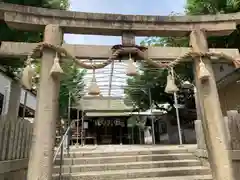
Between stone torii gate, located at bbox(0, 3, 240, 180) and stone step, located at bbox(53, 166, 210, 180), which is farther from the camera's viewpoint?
stone step, located at bbox(53, 166, 210, 180)

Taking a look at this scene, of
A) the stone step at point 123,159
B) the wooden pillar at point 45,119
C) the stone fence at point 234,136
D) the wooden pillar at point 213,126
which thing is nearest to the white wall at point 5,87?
the stone step at point 123,159

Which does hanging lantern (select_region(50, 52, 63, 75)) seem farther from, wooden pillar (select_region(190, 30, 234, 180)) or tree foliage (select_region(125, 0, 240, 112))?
tree foliage (select_region(125, 0, 240, 112))

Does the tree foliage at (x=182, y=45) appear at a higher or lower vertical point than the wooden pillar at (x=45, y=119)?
higher

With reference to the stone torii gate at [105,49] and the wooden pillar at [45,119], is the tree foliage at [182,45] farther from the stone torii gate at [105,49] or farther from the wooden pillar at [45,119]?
the wooden pillar at [45,119]

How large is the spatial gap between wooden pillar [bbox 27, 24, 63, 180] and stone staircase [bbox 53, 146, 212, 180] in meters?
1.79

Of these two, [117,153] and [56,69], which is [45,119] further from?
[117,153]

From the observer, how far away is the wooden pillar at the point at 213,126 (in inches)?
138

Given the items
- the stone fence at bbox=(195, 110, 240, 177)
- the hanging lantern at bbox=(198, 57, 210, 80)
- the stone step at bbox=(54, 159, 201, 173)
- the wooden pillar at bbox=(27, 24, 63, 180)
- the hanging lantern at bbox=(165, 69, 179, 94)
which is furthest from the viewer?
the stone step at bbox=(54, 159, 201, 173)

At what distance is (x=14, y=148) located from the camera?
12.9ft

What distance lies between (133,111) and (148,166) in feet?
36.2

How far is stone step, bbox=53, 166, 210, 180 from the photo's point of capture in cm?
492

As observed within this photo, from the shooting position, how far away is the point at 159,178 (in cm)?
496

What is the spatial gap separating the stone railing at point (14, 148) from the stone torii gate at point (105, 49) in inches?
24.7

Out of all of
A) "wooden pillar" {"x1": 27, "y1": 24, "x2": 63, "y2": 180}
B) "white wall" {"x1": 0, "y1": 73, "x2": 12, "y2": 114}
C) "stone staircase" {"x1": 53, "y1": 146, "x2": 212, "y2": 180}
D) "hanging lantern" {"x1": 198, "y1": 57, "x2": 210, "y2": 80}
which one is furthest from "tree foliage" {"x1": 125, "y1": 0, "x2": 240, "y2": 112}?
"wooden pillar" {"x1": 27, "y1": 24, "x2": 63, "y2": 180}
